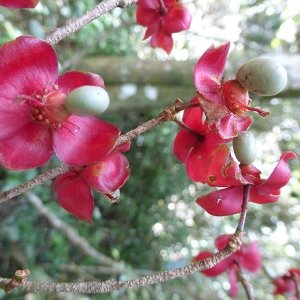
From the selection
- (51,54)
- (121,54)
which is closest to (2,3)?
(51,54)

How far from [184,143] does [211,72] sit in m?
0.09

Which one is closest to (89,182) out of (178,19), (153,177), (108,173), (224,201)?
(108,173)

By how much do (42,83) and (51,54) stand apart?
3 centimetres

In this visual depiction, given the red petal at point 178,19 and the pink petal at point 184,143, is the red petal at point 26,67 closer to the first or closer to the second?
the pink petal at point 184,143

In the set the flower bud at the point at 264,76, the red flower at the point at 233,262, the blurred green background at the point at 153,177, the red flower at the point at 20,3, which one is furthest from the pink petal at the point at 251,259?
the blurred green background at the point at 153,177

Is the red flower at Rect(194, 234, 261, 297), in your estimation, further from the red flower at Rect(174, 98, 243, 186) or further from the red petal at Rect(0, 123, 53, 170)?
the red petal at Rect(0, 123, 53, 170)

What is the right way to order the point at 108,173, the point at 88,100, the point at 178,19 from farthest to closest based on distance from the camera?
the point at 178,19 < the point at 108,173 < the point at 88,100

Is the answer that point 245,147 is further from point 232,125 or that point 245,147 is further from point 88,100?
point 88,100

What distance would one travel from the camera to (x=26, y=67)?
393mm

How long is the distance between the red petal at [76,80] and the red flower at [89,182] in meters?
0.07

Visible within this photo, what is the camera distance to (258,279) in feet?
5.83

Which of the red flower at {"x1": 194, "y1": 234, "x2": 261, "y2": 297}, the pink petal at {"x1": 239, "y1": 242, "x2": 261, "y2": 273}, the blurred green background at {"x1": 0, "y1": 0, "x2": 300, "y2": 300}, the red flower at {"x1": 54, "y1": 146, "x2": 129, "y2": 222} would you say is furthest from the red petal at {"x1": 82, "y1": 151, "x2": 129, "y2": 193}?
the blurred green background at {"x1": 0, "y1": 0, "x2": 300, "y2": 300}

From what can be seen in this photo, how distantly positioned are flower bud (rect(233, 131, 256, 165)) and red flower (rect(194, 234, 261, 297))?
0.69 feet

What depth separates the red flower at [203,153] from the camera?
421 millimetres
